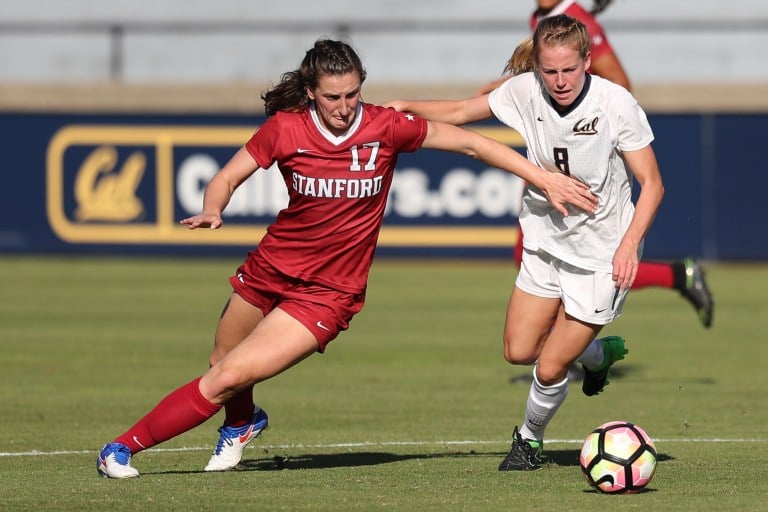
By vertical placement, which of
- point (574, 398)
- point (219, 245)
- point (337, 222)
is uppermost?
point (337, 222)

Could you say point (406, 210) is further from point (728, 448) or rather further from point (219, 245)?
point (728, 448)

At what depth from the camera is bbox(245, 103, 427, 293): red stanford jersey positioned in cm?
709

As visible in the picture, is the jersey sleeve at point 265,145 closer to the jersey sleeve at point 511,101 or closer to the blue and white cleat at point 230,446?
the jersey sleeve at point 511,101

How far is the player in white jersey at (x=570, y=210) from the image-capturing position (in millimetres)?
7074

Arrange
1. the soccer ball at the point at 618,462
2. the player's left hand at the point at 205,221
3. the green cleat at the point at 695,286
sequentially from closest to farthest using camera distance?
the player's left hand at the point at 205,221 → the soccer ball at the point at 618,462 → the green cleat at the point at 695,286

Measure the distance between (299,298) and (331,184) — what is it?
1.80 ft

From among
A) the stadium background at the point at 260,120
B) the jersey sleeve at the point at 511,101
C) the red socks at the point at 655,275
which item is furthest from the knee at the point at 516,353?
the stadium background at the point at 260,120

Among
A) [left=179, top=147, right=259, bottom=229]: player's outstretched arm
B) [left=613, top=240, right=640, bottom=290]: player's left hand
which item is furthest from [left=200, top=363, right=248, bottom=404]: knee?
[left=613, top=240, right=640, bottom=290]: player's left hand

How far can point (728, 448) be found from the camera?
8086mm

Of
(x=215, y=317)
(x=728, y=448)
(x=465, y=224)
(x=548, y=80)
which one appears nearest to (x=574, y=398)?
(x=728, y=448)

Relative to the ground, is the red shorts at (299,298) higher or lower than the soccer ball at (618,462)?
higher

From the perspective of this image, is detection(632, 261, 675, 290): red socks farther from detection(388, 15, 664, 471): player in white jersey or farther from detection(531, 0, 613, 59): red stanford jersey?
detection(388, 15, 664, 471): player in white jersey

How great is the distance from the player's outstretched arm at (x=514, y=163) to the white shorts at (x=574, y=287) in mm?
352

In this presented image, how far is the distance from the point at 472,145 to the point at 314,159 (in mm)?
760
